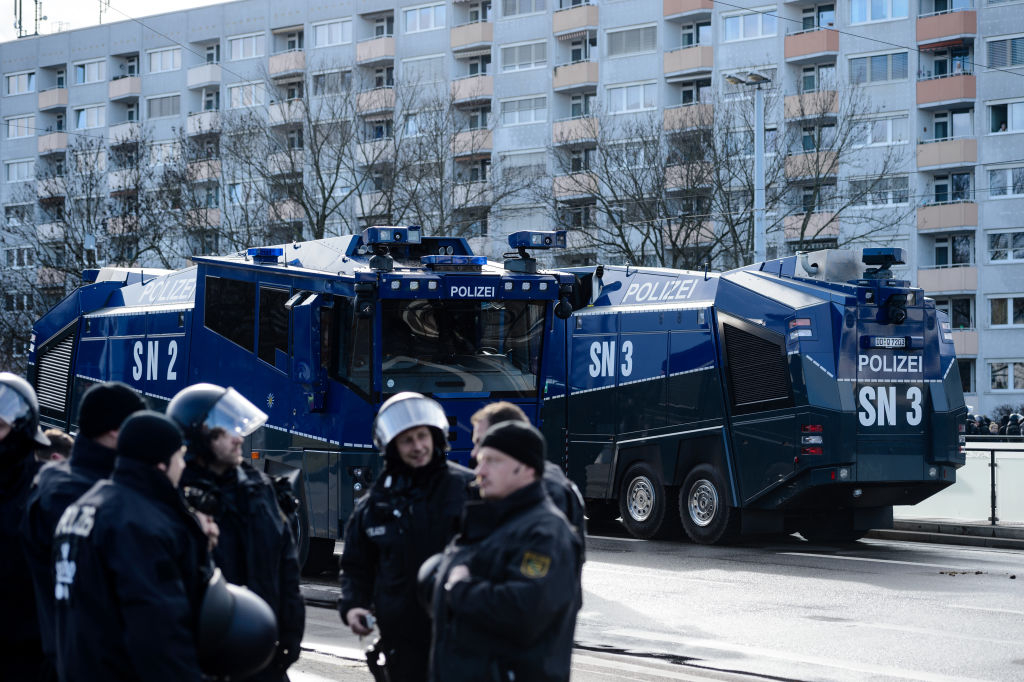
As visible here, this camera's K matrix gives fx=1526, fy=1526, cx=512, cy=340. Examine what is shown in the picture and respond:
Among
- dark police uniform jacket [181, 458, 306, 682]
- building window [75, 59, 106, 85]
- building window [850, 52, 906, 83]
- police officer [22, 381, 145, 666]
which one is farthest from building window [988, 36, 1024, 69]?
police officer [22, 381, 145, 666]

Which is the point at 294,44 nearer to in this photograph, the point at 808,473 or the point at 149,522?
the point at 808,473

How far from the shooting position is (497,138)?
222ft

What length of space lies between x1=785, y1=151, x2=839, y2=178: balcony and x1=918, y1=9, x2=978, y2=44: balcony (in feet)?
48.5

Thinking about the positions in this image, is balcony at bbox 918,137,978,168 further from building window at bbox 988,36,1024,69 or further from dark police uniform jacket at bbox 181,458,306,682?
dark police uniform jacket at bbox 181,458,306,682

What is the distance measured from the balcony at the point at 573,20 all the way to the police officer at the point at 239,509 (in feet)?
203

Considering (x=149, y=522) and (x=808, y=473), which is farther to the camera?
(x=808, y=473)

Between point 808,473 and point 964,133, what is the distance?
44.1 meters

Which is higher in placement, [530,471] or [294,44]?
[294,44]

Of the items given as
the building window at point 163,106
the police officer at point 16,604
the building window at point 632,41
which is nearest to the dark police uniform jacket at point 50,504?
the police officer at point 16,604

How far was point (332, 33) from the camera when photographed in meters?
73.5

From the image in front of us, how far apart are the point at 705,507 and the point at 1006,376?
42229 millimetres

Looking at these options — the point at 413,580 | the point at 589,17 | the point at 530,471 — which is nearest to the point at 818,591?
the point at 413,580

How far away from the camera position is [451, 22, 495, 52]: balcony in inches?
2714

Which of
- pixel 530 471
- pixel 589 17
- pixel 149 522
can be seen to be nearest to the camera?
pixel 149 522
